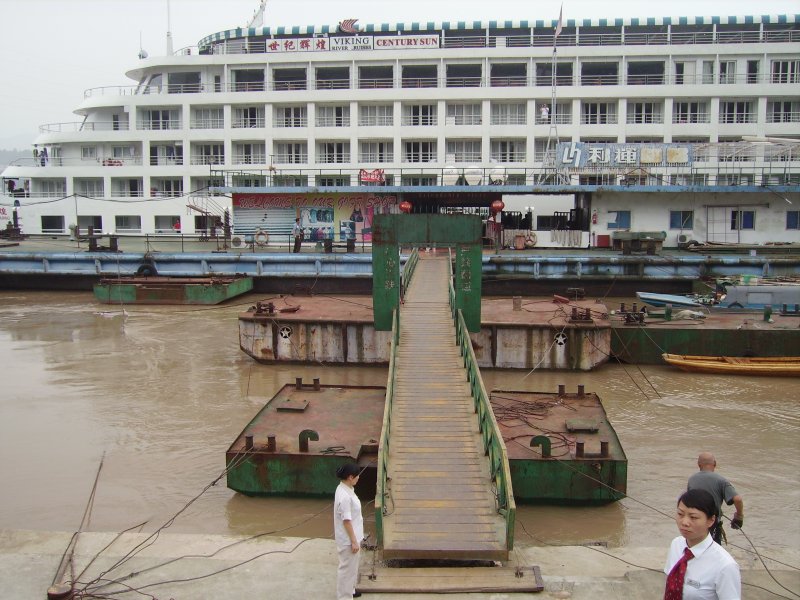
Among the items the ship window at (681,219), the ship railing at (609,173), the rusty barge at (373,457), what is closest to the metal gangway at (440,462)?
the rusty barge at (373,457)

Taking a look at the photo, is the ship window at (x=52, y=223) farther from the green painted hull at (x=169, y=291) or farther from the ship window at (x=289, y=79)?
the green painted hull at (x=169, y=291)

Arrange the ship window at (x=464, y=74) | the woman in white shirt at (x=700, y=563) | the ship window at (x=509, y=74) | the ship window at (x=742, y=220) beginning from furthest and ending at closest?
1. the ship window at (x=464, y=74)
2. the ship window at (x=509, y=74)
3. the ship window at (x=742, y=220)
4. the woman in white shirt at (x=700, y=563)

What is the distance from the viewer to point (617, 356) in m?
18.9

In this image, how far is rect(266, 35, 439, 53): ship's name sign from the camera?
153 feet

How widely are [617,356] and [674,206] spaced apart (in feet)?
51.3

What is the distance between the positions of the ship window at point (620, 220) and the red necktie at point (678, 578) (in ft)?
96.9

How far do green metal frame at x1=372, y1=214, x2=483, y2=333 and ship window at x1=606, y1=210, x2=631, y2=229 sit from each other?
17.7 meters

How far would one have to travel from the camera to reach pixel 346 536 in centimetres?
669

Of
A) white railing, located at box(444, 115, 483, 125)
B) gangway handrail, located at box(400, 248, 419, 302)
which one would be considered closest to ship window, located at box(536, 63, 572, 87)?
white railing, located at box(444, 115, 483, 125)

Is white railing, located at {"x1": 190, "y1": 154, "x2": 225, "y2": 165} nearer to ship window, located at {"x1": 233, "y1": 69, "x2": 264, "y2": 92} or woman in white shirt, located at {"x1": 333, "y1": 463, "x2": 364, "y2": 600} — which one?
ship window, located at {"x1": 233, "y1": 69, "x2": 264, "y2": 92}

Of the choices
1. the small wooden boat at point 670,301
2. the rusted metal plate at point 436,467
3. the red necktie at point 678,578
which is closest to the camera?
the red necktie at point 678,578

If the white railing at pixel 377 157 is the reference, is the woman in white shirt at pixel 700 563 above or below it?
below

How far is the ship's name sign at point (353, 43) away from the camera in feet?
153

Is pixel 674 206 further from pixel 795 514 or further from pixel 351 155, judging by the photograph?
pixel 795 514
